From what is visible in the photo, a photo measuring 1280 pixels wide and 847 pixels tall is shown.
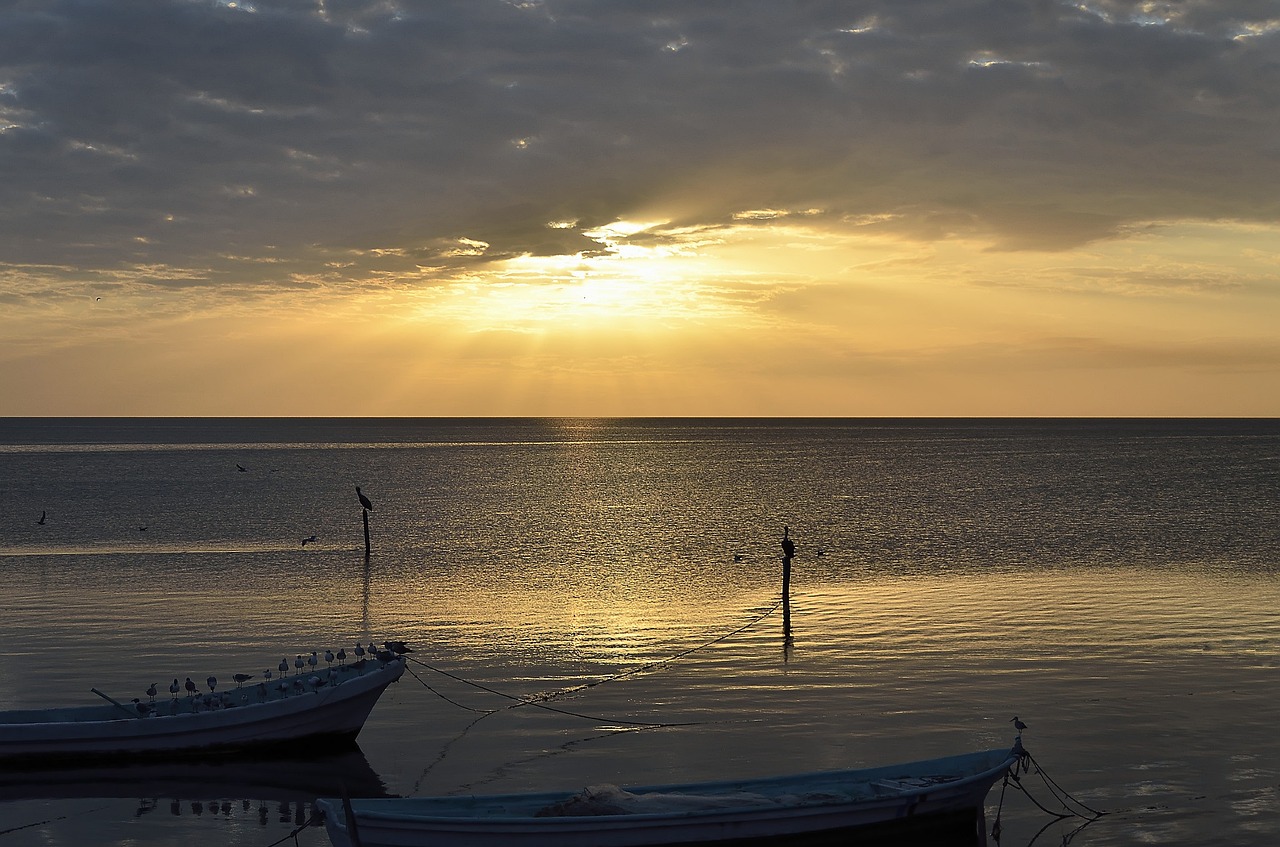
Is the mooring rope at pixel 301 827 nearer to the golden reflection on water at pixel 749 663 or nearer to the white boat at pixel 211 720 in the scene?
the golden reflection on water at pixel 749 663

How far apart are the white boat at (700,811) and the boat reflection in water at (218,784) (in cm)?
368

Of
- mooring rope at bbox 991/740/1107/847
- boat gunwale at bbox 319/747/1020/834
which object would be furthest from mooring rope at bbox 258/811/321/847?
mooring rope at bbox 991/740/1107/847

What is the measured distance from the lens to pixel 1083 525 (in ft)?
A: 229

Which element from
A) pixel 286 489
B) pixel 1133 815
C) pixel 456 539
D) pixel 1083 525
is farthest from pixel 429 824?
pixel 286 489

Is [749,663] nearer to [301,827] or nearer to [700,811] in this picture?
[700,811]

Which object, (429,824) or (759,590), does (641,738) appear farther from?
(759,590)

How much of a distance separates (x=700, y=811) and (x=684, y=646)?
16.5 metres

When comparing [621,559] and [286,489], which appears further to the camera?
[286,489]

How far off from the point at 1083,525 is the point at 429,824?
61003 millimetres

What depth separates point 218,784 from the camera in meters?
22.1

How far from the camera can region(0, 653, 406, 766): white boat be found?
22188mm

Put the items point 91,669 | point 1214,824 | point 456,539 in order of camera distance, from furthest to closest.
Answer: point 456,539, point 91,669, point 1214,824

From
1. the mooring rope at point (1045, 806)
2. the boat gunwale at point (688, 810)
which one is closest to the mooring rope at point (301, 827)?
the boat gunwale at point (688, 810)

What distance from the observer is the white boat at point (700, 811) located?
16984mm
